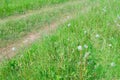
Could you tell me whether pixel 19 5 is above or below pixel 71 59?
below

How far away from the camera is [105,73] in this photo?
5.26 metres

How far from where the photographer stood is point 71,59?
5.43 m

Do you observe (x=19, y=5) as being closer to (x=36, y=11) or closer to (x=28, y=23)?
(x=36, y=11)

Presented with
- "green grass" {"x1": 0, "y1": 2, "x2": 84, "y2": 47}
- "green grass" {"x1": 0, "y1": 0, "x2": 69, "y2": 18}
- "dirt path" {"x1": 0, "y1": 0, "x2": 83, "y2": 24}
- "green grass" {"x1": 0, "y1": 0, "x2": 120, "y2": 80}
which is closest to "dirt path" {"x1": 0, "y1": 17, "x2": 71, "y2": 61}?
"green grass" {"x1": 0, "y1": 2, "x2": 84, "y2": 47}

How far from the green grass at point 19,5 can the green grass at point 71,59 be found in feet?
13.5

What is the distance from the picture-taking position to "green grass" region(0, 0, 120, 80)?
5.15m

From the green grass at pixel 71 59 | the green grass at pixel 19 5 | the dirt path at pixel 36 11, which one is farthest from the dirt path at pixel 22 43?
the green grass at pixel 19 5

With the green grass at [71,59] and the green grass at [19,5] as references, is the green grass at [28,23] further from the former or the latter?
the green grass at [71,59]

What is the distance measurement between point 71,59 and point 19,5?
6.87 metres

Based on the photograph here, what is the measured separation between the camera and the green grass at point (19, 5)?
1119 cm

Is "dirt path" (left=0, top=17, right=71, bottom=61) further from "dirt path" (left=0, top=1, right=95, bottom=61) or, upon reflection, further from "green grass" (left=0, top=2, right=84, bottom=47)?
"green grass" (left=0, top=2, right=84, bottom=47)

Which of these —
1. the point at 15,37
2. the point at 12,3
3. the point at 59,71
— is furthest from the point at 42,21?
the point at 59,71

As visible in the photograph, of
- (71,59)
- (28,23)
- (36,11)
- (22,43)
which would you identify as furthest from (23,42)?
(36,11)

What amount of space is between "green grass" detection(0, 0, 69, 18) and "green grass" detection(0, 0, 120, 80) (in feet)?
13.5
